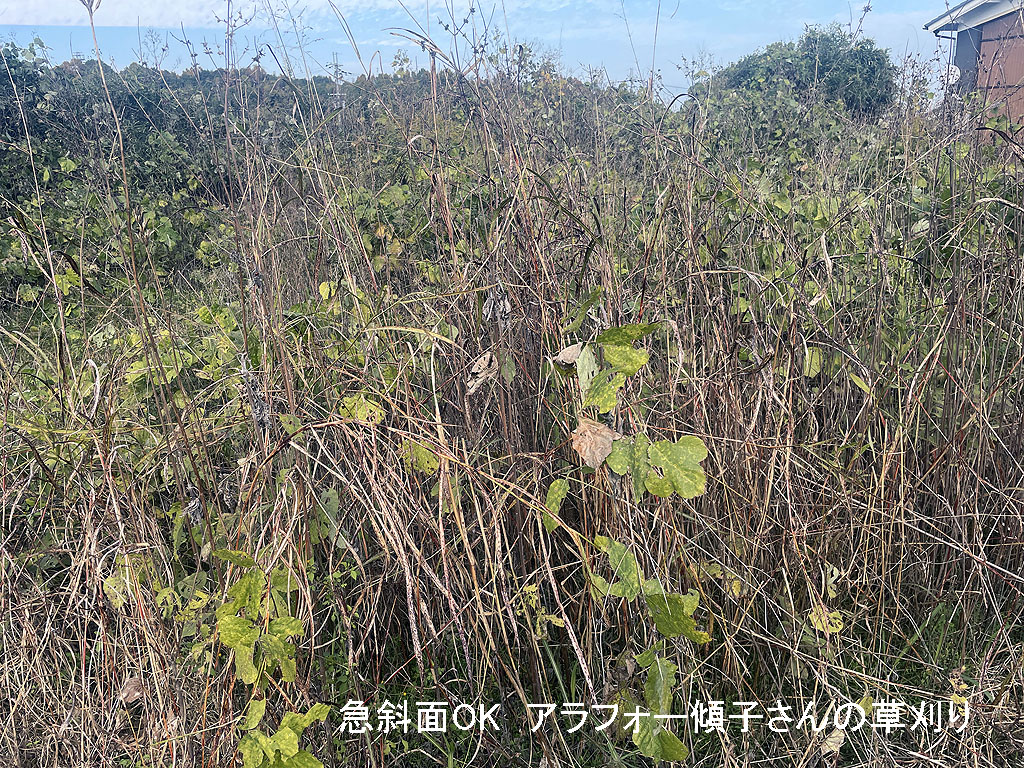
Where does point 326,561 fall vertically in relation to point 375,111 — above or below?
below

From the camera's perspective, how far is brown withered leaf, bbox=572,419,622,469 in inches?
38.4

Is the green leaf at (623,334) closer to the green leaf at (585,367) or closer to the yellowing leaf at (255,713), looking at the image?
the green leaf at (585,367)

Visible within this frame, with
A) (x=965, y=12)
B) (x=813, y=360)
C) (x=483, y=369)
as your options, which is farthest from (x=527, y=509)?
(x=965, y=12)

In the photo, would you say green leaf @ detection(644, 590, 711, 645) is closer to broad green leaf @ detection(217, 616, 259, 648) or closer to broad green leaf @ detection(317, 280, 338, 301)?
broad green leaf @ detection(217, 616, 259, 648)

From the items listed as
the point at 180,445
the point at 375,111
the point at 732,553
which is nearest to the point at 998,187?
the point at 732,553

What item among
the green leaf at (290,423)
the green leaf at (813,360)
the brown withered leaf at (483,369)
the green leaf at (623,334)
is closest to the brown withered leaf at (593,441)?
the green leaf at (623,334)

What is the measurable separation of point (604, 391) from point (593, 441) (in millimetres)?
74

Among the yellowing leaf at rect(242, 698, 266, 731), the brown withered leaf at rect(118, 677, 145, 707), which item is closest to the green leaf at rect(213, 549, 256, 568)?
the yellowing leaf at rect(242, 698, 266, 731)

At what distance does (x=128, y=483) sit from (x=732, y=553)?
1.03 metres

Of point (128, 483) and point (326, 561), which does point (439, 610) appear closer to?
point (326, 561)

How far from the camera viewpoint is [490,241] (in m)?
1.36

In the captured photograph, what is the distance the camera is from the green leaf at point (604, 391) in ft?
3.30

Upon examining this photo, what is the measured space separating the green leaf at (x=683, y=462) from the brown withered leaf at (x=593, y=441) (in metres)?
0.06

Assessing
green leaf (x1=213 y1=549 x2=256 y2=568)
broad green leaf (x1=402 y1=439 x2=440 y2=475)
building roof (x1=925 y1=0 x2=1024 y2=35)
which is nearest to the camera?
green leaf (x1=213 y1=549 x2=256 y2=568)
